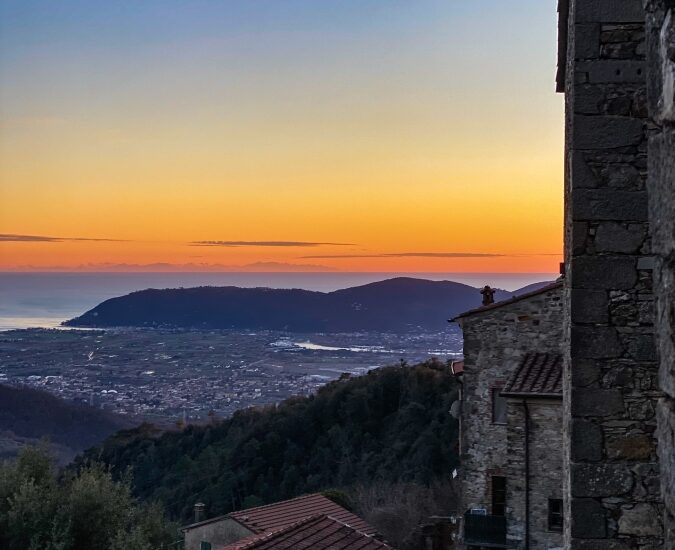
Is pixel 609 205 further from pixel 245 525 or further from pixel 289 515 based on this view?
pixel 289 515

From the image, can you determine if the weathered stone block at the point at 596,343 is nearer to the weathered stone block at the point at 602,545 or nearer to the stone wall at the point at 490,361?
the weathered stone block at the point at 602,545

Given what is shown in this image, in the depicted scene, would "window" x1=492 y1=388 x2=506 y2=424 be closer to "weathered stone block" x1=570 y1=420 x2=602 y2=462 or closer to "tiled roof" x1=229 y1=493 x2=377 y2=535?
"tiled roof" x1=229 y1=493 x2=377 y2=535

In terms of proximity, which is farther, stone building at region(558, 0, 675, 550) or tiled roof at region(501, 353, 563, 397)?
tiled roof at region(501, 353, 563, 397)

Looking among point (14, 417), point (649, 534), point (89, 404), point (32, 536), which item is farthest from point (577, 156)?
point (89, 404)

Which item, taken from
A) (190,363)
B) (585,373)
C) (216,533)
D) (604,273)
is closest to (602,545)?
(585,373)

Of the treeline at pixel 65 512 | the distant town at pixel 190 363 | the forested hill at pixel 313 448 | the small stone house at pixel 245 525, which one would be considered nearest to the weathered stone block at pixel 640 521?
the treeline at pixel 65 512

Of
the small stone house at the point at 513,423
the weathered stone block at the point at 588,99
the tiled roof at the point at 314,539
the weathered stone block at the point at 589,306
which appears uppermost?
the weathered stone block at the point at 588,99

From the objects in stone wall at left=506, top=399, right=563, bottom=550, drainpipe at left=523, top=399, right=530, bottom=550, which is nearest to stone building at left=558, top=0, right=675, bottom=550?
stone wall at left=506, top=399, right=563, bottom=550

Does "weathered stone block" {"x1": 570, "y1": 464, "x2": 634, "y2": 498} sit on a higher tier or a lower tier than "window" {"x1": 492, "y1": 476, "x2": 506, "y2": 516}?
higher
